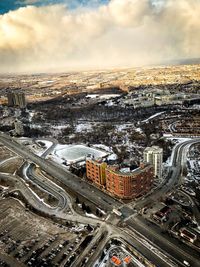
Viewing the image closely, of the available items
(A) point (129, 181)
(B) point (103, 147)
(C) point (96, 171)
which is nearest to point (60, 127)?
(B) point (103, 147)

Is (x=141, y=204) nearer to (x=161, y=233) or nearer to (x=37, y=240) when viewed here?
(x=161, y=233)

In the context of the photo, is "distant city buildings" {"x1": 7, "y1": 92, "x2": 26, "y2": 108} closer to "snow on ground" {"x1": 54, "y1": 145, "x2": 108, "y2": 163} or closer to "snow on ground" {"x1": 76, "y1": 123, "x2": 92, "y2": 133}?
"snow on ground" {"x1": 76, "y1": 123, "x2": 92, "y2": 133}

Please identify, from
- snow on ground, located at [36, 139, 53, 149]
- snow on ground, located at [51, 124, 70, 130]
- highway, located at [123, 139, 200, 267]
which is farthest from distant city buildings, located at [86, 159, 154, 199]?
snow on ground, located at [51, 124, 70, 130]

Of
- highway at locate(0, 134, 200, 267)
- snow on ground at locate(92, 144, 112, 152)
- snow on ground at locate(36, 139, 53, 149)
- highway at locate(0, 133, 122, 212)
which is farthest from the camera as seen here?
snow on ground at locate(36, 139, 53, 149)

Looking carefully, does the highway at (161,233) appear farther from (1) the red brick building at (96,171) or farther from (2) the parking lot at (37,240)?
(1) the red brick building at (96,171)

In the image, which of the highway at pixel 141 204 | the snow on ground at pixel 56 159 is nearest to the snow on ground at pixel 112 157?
the snow on ground at pixel 56 159

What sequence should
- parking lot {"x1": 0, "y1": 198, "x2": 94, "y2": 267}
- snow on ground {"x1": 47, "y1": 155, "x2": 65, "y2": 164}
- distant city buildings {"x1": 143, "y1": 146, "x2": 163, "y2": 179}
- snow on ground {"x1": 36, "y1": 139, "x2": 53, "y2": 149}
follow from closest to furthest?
parking lot {"x1": 0, "y1": 198, "x2": 94, "y2": 267}, distant city buildings {"x1": 143, "y1": 146, "x2": 163, "y2": 179}, snow on ground {"x1": 47, "y1": 155, "x2": 65, "y2": 164}, snow on ground {"x1": 36, "y1": 139, "x2": 53, "y2": 149}
